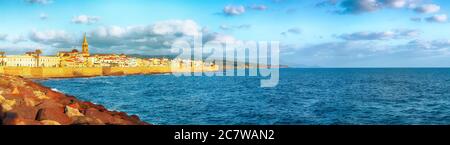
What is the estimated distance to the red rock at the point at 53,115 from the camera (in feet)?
42.3

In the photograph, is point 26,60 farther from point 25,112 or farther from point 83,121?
point 83,121

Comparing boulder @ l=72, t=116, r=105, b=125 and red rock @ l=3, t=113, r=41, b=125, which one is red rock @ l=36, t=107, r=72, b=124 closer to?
boulder @ l=72, t=116, r=105, b=125

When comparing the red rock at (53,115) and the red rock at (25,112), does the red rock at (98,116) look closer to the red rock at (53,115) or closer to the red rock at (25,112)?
the red rock at (53,115)

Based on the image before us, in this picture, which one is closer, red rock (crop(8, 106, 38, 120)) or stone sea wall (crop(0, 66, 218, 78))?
red rock (crop(8, 106, 38, 120))

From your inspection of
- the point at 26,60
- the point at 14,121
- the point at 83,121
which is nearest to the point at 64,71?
the point at 26,60

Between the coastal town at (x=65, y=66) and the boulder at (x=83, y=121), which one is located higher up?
the coastal town at (x=65, y=66)

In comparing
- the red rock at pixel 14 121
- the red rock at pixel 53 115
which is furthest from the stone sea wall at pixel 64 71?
the red rock at pixel 14 121

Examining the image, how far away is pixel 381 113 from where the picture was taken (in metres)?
30.1

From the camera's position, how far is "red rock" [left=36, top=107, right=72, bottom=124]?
508 inches

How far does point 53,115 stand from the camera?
42.8 feet

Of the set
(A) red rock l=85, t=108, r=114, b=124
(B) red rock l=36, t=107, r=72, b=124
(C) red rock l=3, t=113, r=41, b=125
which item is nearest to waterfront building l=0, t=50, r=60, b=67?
(A) red rock l=85, t=108, r=114, b=124
